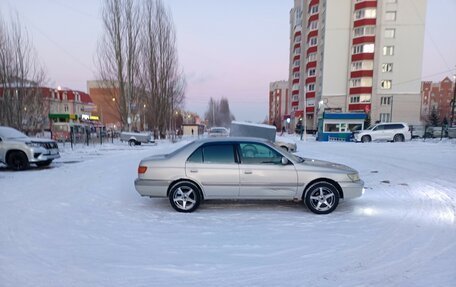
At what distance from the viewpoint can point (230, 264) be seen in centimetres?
356

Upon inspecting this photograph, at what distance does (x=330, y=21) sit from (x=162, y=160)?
5581 centimetres

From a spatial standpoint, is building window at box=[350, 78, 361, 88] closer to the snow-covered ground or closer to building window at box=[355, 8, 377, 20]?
building window at box=[355, 8, 377, 20]

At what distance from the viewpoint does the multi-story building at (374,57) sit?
4878 centimetres

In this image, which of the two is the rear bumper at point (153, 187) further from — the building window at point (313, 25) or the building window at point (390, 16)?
the building window at point (313, 25)

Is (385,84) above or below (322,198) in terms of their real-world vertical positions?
above

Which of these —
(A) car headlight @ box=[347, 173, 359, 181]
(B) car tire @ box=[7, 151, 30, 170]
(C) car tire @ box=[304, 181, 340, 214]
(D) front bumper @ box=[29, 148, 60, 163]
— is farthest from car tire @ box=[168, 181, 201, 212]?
(B) car tire @ box=[7, 151, 30, 170]

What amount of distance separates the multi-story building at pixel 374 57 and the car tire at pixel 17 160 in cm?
4352

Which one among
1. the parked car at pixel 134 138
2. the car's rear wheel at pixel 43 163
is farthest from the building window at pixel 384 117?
the car's rear wheel at pixel 43 163

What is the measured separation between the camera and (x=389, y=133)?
25.9 metres

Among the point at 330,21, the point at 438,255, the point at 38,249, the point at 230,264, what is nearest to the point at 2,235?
the point at 38,249

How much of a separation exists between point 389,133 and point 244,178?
83.0 feet

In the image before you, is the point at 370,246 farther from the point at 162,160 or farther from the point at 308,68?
the point at 308,68

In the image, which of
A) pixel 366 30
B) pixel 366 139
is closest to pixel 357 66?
pixel 366 30

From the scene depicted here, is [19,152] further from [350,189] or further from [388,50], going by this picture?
[388,50]
